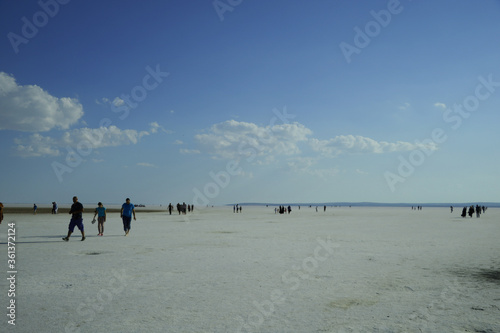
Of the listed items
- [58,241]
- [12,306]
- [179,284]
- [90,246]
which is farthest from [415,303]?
[58,241]

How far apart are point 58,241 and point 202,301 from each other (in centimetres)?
1191

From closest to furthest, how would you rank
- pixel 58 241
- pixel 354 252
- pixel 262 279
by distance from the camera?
1. pixel 262 279
2. pixel 354 252
3. pixel 58 241

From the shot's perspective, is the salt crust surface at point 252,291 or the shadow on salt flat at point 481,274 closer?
the salt crust surface at point 252,291

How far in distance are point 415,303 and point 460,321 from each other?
3.16ft

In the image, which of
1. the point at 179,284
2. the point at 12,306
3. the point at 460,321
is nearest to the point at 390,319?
the point at 460,321

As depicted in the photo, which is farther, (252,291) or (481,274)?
(481,274)

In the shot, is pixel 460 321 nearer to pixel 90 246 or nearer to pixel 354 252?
pixel 354 252

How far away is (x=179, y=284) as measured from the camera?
7562 mm

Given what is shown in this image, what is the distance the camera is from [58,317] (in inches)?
213

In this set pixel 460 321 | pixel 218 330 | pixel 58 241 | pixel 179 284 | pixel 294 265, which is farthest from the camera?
pixel 58 241

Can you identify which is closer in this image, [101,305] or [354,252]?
[101,305]

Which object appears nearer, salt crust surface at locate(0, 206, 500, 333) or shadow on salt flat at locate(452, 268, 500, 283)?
salt crust surface at locate(0, 206, 500, 333)

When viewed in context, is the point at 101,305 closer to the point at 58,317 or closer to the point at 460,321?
the point at 58,317

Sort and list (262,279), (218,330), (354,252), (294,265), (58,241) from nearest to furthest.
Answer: (218,330)
(262,279)
(294,265)
(354,252)
(58,241)
